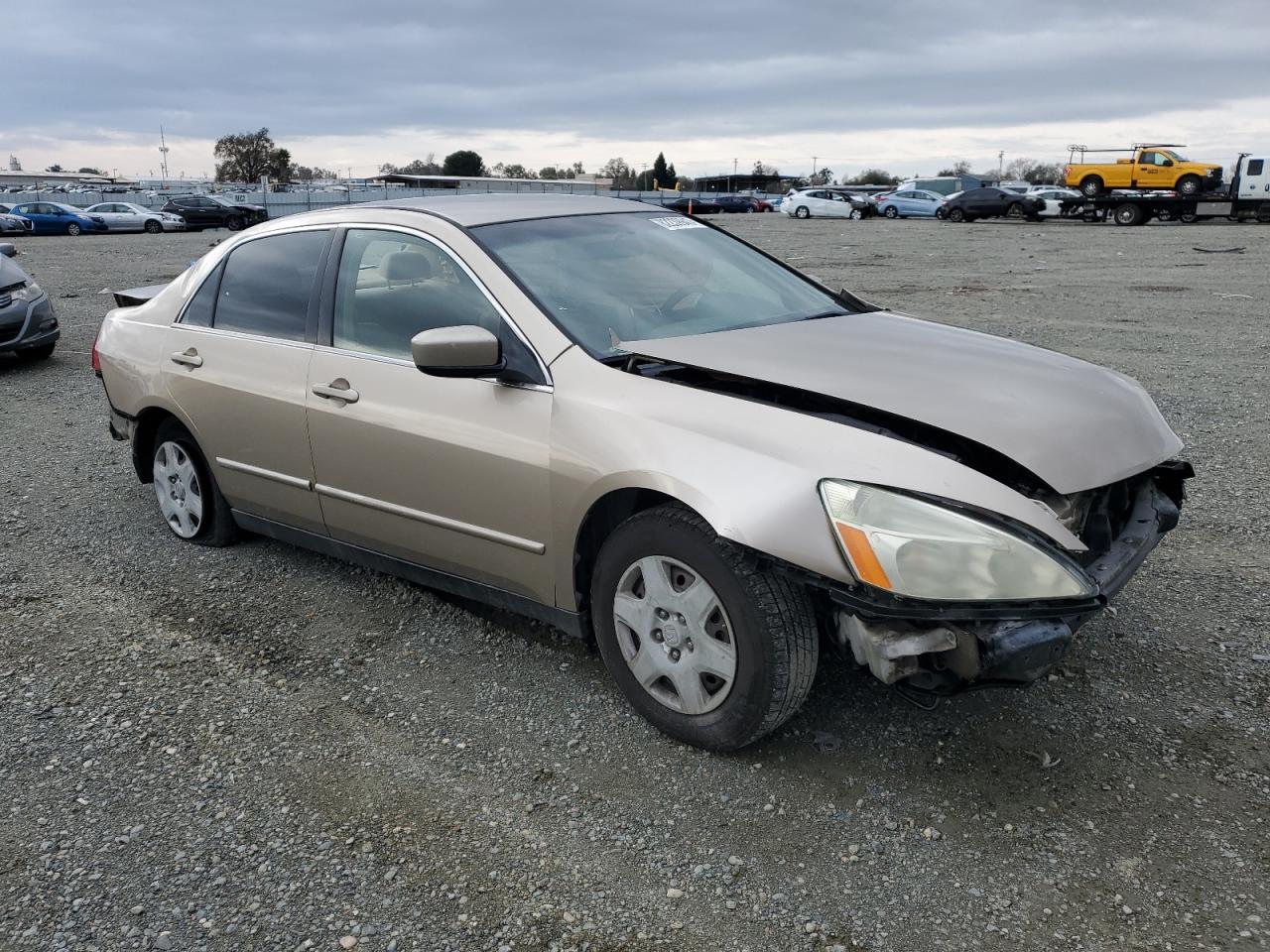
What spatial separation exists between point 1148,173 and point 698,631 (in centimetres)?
3788

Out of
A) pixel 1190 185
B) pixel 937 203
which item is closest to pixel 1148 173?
pixel 1190 185

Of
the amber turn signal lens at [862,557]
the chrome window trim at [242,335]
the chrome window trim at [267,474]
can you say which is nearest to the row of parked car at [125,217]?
the chrome window trim at [242,335]

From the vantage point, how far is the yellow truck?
3366cm

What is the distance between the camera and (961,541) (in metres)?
2.56

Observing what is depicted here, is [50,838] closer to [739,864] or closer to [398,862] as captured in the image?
[398,862]

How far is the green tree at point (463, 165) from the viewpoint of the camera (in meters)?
90.6

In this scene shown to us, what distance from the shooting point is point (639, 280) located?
3795 mm

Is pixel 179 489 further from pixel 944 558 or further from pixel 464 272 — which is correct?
pixel 944 558

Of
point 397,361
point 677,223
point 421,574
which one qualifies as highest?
point 677,223

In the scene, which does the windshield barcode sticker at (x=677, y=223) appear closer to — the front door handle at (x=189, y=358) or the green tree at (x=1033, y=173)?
the front door handle at (x=189, y=358)

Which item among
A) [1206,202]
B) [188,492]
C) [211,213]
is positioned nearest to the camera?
[188,492]

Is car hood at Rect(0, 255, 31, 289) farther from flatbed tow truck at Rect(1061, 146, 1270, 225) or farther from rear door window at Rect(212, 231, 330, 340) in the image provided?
flatbed tow truck at Rect(1061, 146, 1270, 225)

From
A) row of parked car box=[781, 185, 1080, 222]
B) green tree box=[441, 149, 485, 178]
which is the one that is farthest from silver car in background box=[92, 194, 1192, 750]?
green tree box=[441, 149, 485, 178]

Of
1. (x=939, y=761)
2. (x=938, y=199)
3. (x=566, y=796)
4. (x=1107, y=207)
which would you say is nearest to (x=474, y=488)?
(x=566, y=796)
